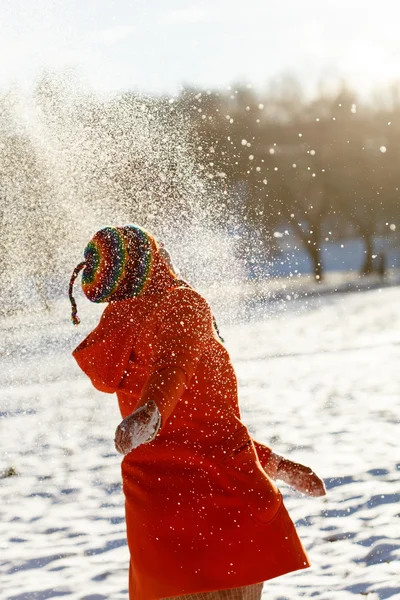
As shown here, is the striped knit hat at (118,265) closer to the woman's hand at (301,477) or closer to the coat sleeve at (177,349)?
the coat sleeve at (177,349)

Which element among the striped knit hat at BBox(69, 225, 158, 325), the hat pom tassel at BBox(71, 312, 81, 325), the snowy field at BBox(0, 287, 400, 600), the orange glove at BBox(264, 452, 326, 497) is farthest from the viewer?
the snowy field at BBox(0, 287, 400, 600)

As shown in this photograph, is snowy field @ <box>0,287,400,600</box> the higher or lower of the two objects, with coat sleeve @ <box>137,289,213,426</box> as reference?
lower

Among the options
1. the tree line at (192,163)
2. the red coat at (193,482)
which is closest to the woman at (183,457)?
the red coat at (193,482)

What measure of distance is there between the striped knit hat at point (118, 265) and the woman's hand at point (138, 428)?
44cm

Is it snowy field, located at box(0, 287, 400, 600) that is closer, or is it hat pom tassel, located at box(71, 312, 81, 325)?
hat pom tassel, located at box(71, 312, 81, 325)

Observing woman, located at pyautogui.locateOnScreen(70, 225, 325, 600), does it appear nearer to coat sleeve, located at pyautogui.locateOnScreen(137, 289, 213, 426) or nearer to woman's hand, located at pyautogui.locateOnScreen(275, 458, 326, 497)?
coat sleeve, located at pyautogui.locateOnScreen(137, 289, 213, 426)

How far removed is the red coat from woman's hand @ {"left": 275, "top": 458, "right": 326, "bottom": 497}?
0.22 m

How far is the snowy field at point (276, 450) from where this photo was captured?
4168 millimetres

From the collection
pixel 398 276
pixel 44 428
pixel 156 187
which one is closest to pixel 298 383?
pixel 44 428

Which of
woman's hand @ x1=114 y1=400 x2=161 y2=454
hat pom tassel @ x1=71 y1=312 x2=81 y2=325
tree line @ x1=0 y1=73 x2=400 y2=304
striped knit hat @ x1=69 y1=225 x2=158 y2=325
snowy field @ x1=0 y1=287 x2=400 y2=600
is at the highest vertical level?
tree line @ x1=0 y1=73 x2=400 y2=304

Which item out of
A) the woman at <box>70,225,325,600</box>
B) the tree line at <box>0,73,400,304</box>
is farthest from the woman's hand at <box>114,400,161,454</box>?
the tree line at <box>0,73,400,304</box>

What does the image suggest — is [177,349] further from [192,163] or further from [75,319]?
[192,163]

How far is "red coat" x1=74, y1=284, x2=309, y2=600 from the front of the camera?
2395 mm

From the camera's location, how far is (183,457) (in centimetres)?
244
